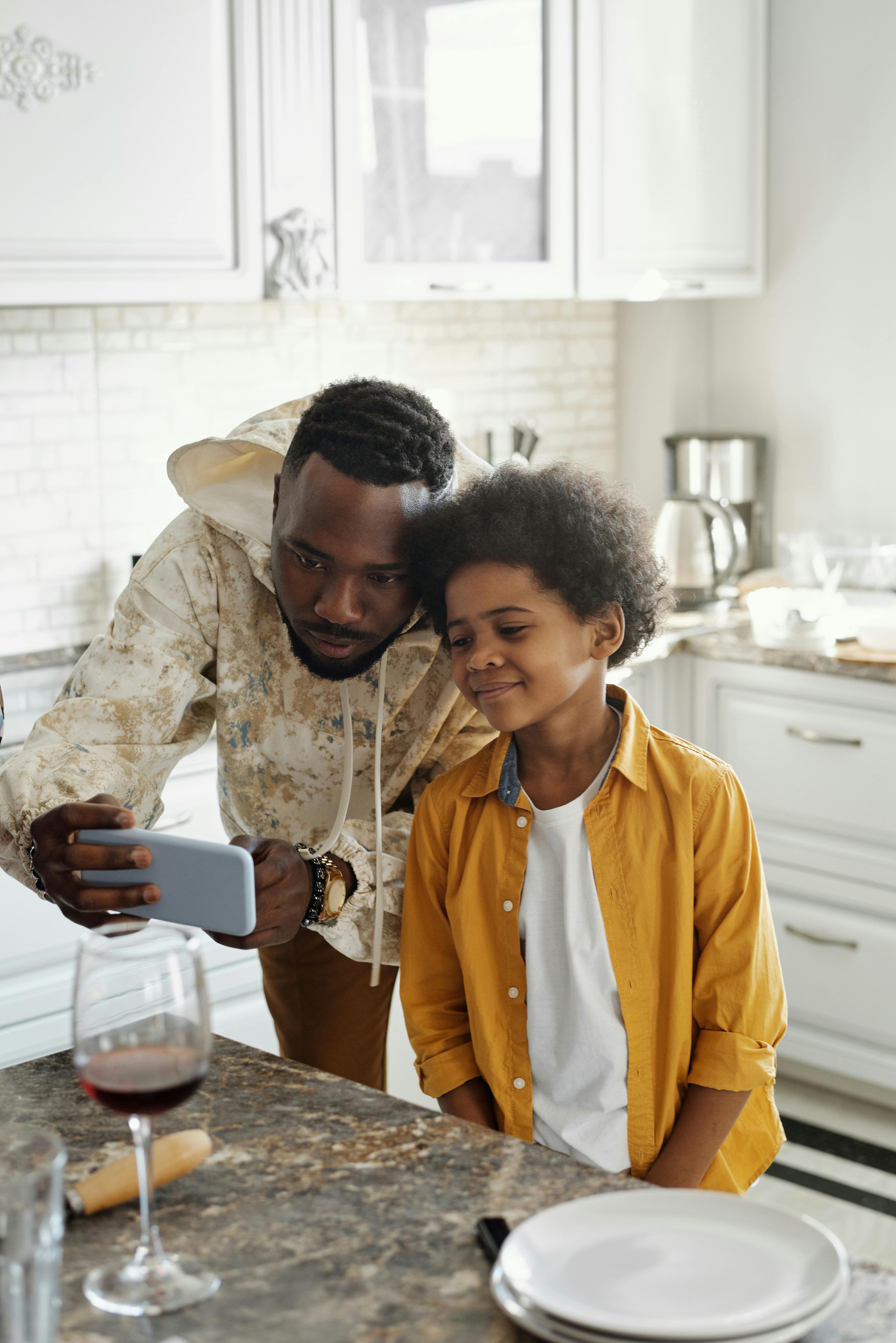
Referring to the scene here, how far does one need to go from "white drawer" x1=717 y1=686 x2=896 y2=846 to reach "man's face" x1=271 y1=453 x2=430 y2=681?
4.98 ft

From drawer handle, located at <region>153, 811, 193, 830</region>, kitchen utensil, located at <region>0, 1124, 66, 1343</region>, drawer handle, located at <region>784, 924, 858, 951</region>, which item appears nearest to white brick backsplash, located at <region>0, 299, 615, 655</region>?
A: drawer handle, located at <region>153, 811, 193, 830</region>

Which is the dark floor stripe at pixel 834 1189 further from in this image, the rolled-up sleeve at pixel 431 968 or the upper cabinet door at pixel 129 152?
the upper cabinet door at pixel 129 152

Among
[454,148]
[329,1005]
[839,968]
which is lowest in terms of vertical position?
[839,968]

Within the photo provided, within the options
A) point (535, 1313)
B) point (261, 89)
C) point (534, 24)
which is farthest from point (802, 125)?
point (535, 1313)

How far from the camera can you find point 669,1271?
0.80 meters

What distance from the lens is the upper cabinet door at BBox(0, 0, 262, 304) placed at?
2.04 m

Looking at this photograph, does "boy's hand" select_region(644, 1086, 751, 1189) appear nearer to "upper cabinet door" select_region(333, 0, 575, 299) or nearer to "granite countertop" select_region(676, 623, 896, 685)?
"granite countertop" select_region(676, 623, 896, 685)

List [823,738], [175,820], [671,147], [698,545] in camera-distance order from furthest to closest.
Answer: [698,545]
[671,147]
[823,738]
[175,820]

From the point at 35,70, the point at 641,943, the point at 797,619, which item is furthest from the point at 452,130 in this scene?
the point at 641,943

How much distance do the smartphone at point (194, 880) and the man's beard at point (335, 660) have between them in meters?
0.38

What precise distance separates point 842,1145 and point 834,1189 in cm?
21

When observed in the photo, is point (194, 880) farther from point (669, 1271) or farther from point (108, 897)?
point (669, 1271)

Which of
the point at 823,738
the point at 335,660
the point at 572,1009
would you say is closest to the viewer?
the point at 572,1009

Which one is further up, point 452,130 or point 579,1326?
point 452,130
